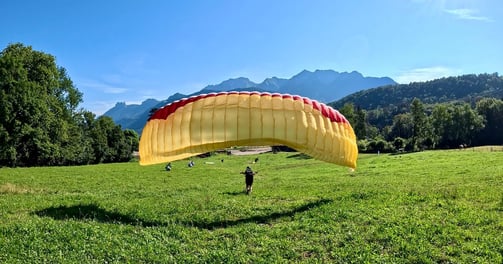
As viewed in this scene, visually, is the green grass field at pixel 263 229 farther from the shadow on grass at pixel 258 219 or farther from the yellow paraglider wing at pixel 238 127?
the yellow paraglider wing at pixel 238 127

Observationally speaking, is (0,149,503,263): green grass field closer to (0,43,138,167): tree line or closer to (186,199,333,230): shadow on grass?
(186,199,333,230): shadow on grass

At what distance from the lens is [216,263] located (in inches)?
390

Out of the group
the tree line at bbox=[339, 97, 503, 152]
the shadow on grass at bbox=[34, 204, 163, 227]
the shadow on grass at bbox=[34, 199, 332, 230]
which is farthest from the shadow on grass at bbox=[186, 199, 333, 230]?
the tree line at bbox=[339, 97, 503, 152]

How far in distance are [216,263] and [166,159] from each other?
24.0 feet

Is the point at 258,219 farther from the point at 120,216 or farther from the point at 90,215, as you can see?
the point at 90,215

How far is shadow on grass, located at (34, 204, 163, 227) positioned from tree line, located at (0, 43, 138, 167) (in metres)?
37.1

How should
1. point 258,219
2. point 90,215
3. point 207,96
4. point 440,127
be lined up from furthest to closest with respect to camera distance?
1. point 440,127
2. point 207,96
3. point 90,215
4. point 258,219

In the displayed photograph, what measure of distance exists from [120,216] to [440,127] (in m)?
103

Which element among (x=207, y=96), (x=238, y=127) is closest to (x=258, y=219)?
(x=238, y=127)

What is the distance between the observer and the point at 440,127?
337 feet

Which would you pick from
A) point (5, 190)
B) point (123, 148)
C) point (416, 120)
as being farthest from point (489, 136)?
point (5, 190)

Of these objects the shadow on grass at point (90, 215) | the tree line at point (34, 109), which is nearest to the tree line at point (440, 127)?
the tree line at point (34, 109)

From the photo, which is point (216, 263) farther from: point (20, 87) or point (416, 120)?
point (416, 120)

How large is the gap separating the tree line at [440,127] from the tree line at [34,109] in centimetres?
5688
